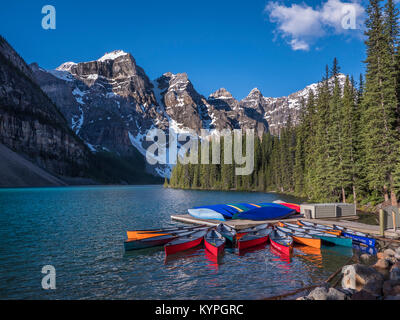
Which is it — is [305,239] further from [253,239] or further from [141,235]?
[141,235]

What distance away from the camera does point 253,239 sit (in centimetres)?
2162

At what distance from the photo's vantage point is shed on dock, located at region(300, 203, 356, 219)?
3089 cm

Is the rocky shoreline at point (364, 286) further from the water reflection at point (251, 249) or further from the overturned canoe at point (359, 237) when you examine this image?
the water reflection at point (251, 249)

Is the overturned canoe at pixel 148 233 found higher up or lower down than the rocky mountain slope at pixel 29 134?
lower down

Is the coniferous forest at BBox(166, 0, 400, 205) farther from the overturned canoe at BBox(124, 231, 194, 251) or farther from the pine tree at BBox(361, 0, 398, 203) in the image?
the overturned canoe at BBox(124, 231, 194, 251)

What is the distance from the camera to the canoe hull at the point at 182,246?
64.2ft

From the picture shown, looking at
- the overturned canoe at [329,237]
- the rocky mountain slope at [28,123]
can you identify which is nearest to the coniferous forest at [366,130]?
the overturned canoe at [329,237]

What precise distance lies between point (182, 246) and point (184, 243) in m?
0.26

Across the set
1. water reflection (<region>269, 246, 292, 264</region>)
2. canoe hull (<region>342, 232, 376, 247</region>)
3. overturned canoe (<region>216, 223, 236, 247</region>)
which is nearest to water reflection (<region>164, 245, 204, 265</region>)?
overturned canoe (<region>216, 223, 236, 247</region>)

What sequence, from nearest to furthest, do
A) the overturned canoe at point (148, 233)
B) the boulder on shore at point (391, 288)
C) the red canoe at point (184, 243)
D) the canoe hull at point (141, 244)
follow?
the boulder on shore at point (391, 288)
the red canoe at point (184, 243)
the canoe hull at point (141, 244)
the overturned canoe at point (148, 233)
